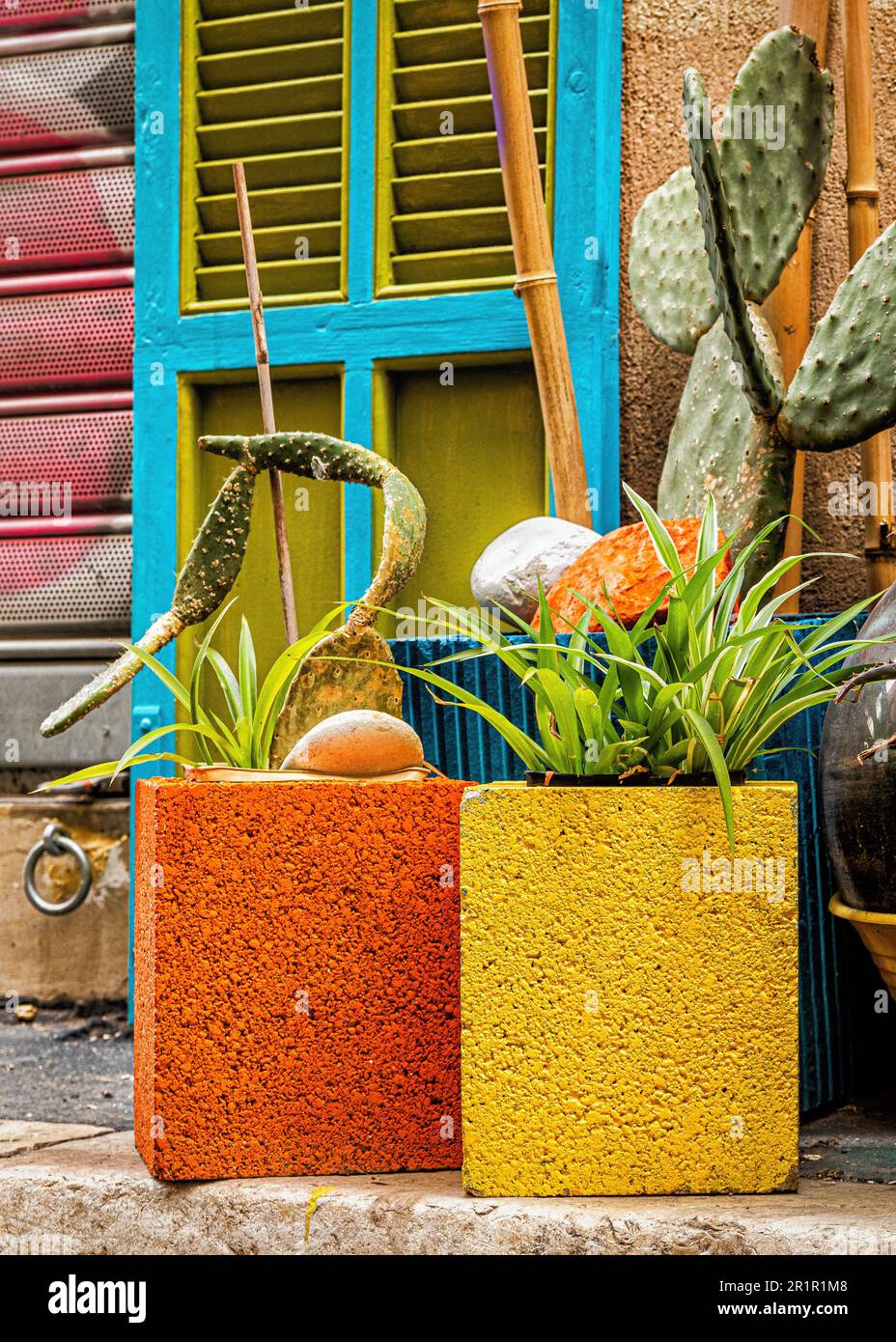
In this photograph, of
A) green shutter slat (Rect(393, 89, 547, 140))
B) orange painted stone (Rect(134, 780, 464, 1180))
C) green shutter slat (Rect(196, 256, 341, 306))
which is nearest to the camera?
orange painted stone (Rect(134, 780, 464, 1180))

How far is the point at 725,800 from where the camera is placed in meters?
1.83

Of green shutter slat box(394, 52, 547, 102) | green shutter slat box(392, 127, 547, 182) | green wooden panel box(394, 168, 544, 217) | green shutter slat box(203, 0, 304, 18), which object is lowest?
green wooden panel box(394, 168, 544, 217)

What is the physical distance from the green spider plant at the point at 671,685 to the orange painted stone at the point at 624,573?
0.35 m

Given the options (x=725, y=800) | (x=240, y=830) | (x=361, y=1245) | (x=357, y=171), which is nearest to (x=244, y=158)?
(x=357, y=171)

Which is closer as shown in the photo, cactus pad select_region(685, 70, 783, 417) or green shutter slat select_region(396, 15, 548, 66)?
cactus pad select_region(685, 70, 783, 417)

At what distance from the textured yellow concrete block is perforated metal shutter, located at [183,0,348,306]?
1.98 m

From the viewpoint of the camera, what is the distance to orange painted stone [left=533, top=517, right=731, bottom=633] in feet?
7.95

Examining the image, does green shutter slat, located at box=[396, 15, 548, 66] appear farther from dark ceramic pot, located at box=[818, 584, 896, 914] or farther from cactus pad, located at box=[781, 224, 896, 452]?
dark ceramic pot, located at box=[818, 584, 896, 914]

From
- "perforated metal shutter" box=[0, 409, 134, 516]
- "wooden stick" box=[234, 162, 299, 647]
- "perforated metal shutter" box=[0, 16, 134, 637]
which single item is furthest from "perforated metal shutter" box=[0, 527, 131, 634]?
"wooden stick" box=[234, 162, 299, 647]

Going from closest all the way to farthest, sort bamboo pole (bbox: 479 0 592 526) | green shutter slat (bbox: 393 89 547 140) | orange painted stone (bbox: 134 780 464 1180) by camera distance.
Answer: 1. orange painted stone (bbox: 134 780 464 1180)
2. bamboo pole (bbox: 479 0 592 526)
3. green shutter slat (bbox: 393 89 547 140)

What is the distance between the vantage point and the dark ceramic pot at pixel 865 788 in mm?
2107

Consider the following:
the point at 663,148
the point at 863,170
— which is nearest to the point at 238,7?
the point at 663,148

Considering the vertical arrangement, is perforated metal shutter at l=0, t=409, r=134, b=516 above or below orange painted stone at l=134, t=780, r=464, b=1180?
above

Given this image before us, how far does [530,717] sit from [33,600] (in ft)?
6.31
